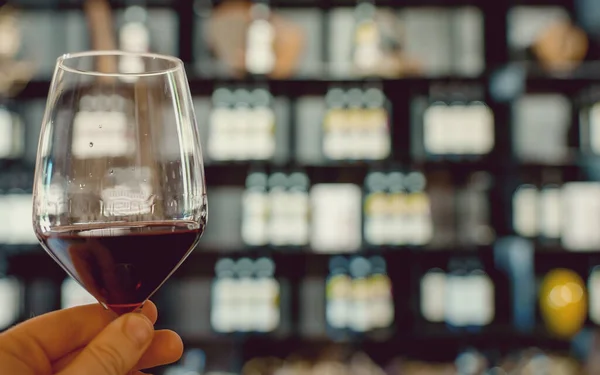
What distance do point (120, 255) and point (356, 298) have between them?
259cm

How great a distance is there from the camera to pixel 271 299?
3.11 meters

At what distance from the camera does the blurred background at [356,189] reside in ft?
10.2

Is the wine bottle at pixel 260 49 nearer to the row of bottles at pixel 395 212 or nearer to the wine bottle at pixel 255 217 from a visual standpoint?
the wine bottle at pixel 255 217

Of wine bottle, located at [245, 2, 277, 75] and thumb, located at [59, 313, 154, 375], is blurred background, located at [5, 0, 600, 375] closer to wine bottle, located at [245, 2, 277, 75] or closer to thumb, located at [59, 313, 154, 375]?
wine bottle, located at [245, 2, 277, 75]

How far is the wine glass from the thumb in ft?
0.14

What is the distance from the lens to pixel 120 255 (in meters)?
0.56

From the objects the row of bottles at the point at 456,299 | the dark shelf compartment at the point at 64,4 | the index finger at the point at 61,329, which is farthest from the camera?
the dark shelf compartment at the point at 64,4

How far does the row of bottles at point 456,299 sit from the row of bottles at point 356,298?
0.57ft

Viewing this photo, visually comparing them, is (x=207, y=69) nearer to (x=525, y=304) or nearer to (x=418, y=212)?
(x=418, y=212)

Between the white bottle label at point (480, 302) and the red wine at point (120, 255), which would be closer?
the red wine at point (120, 255)

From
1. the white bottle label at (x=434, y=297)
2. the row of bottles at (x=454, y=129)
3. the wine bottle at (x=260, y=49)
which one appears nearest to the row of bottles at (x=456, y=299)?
the white bottle label at (x=434, y=297)

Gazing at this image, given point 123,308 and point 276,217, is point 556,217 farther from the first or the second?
point 123,308

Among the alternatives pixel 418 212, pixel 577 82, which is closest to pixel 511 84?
pixel 577 82

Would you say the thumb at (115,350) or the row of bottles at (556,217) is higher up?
the thumb at (115,350)
